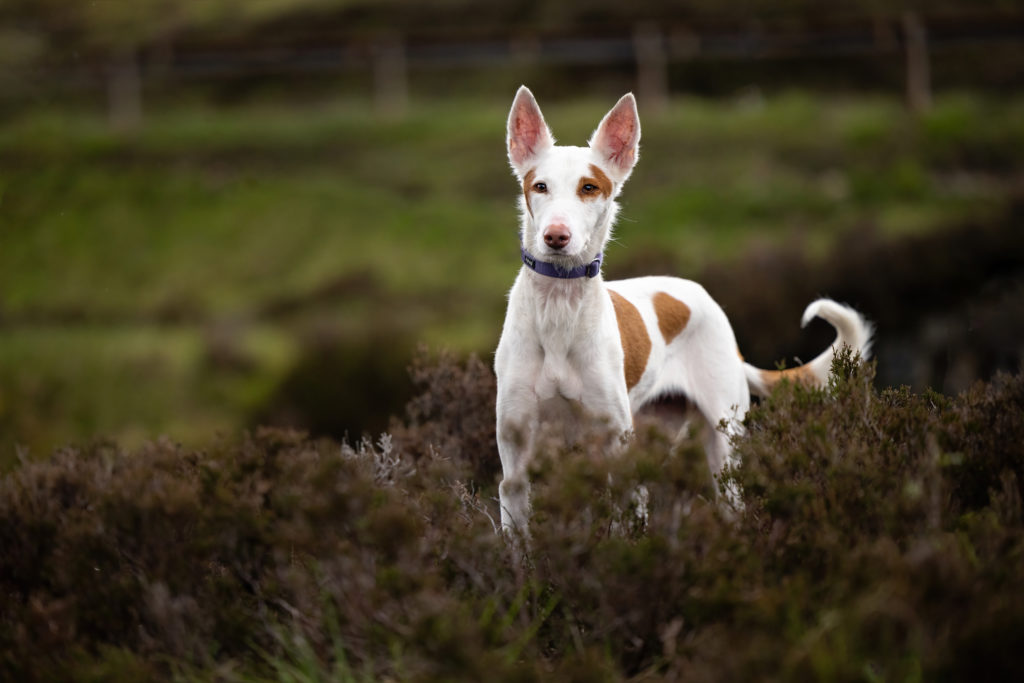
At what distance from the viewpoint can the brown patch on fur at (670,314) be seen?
17.8 feet

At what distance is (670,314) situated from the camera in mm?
5469

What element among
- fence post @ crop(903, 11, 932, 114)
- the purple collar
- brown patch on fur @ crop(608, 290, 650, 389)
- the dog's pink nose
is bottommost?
brown patch on fur @ crop(608, 290, 650, 389)

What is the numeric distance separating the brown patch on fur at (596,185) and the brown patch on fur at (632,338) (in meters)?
0.52

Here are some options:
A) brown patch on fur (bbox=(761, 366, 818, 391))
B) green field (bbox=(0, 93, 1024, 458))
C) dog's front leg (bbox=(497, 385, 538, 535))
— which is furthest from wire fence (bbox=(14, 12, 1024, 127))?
dog's front leg (bbox=(497, 385, 538, 535))

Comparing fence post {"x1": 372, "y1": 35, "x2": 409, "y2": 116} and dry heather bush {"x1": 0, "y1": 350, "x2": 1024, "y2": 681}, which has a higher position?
fence post {"x1": 372, "y1": 35, "x2": 409, "y2": 116}

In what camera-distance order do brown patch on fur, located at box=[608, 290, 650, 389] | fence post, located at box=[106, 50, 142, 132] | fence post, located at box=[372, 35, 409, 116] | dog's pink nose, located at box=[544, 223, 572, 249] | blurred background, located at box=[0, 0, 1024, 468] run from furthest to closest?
fence post, located at box=[106, 50, 142, 132], fence post, located at box=[372, 35, 409, 116], blurred background, located at box=[0, 0, 1024, 468], brown patch on fur, located at box=[608, 290, 650, 389], dog's pink nose, located at box=[544, 223, 572, 249]

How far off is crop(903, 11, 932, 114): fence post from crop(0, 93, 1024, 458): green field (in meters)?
0.34

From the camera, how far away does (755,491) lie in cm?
397

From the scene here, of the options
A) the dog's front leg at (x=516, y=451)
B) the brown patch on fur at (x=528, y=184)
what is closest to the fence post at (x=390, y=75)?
the brown patch on fur at (x=528, y=184)

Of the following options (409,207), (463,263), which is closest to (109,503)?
(463,263)

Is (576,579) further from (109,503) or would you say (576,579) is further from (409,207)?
(409,207)

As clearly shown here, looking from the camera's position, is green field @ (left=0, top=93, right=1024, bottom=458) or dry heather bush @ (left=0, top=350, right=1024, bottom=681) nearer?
dry heather bush @ (left=0, top=350, right=1024, bottom=681)

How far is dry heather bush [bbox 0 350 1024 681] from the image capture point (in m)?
3.00

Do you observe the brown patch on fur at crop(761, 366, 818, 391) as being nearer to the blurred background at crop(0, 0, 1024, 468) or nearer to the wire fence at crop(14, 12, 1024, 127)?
the blurred background at crop(0, 0, 1024, 468)
